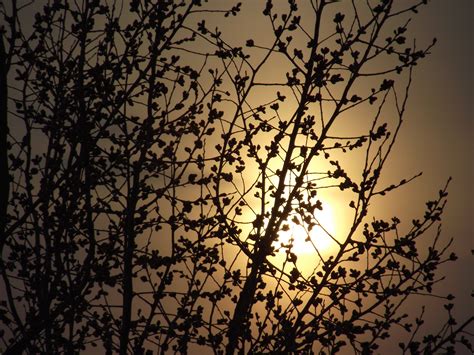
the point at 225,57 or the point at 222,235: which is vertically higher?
the point at 225,57

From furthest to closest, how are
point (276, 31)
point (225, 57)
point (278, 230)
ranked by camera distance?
point (225, 57) < point (276, 31) < point (278, 230)

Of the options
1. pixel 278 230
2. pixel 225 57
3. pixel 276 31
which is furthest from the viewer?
pixel 225 57

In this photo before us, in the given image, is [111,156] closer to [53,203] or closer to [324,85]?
[53,203]

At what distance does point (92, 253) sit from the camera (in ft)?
18.6

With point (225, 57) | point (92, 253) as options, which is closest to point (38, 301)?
point (92, 253)

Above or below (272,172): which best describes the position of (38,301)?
below

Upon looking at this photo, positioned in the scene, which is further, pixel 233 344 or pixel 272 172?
pixel 272 172

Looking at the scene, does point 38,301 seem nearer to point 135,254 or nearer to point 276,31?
point 135,254

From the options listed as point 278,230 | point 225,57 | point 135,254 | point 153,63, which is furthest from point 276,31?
point 135,254

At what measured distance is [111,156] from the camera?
597 centimetres

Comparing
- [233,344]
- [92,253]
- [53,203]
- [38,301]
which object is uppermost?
[53,203]

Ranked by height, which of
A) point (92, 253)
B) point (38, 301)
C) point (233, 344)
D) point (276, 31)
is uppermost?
point (276, 31)

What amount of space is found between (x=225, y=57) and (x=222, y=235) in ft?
6.47

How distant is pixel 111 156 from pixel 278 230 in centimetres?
196
